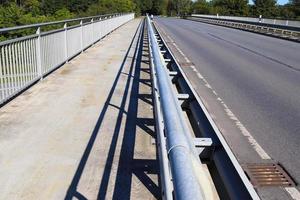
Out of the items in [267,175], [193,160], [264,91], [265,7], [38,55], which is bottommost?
[265,7]

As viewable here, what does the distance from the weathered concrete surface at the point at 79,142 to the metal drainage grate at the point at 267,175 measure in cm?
117

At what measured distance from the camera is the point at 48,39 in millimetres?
11102

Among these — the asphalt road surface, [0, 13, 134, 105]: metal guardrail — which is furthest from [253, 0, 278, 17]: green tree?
[0, 13, 134, 105]: metal guardrail

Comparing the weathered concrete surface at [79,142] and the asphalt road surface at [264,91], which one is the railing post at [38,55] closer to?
the weathered concrete surface at [79,142]

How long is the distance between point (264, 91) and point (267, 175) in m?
5.28

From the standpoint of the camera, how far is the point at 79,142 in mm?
6121

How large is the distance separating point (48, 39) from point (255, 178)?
763cm

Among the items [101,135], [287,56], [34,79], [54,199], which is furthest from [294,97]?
[287,56]

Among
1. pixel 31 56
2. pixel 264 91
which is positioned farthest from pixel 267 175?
pixel 31 56

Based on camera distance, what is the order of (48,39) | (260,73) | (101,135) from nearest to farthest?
(101,135) → (48,39) → (260,73)

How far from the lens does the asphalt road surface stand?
6.40m

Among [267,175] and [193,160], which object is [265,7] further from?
[193,160]

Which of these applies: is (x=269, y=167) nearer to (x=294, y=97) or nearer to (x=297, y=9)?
(x=294, y=97)

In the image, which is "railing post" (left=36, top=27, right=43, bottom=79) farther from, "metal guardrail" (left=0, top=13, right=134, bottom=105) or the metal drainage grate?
the metal drainage grate
